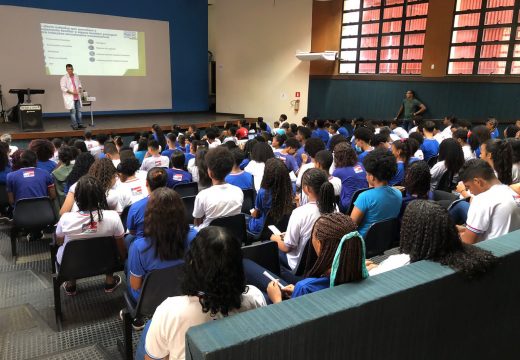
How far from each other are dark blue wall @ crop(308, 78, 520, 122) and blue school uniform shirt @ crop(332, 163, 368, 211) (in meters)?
6.17

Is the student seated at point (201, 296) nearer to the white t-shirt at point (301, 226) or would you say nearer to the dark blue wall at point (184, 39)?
the white t-shirt at point (301, 226)

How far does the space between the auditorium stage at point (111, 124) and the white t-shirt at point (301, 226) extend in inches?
288

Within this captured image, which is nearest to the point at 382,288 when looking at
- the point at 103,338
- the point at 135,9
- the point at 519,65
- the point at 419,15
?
the point at 103,338

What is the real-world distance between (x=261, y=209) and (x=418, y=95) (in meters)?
7.46

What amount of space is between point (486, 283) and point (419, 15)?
9.09 metres

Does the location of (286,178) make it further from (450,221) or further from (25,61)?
(25,61)

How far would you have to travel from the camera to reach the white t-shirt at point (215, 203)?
2.90 meters

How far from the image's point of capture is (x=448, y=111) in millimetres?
8750

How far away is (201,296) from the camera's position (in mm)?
1210

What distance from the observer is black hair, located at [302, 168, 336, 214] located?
2281 millimetres

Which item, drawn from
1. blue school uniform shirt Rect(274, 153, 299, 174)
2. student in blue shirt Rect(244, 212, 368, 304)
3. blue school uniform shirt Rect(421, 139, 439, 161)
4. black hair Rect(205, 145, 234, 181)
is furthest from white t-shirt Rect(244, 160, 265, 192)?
blue school uniform shirt Rect(421, 139, 439, 161)

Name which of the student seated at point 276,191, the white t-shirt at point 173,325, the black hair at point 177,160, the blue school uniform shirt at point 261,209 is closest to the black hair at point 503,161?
the student seated at point 276,191

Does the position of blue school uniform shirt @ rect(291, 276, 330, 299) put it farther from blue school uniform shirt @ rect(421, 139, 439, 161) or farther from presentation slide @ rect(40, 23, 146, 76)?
presentation slide @ rect(40, 23, 146, 76)

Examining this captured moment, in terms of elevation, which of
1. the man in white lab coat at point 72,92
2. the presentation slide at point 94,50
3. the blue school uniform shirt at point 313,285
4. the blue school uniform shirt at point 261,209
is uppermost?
the presentation slide at point 94,50
